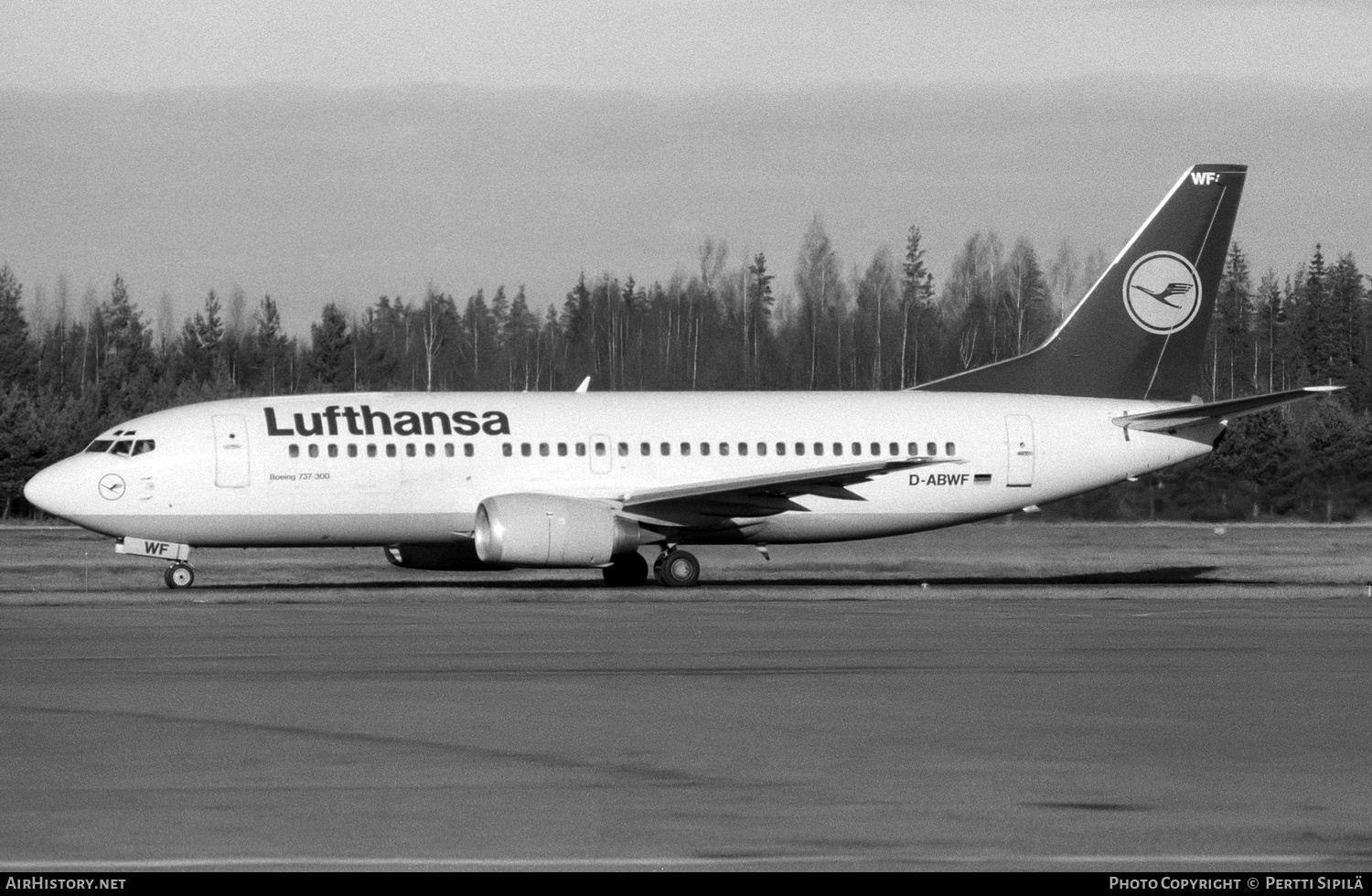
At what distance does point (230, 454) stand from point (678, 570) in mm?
7180

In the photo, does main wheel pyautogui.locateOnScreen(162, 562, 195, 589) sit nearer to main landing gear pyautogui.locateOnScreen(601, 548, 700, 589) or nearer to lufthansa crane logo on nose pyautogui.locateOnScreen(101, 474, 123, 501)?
lufthansa crane logo on nose pyautogui.locateOnScreen(101, 474, 123, 501)

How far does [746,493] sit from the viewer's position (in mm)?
29172

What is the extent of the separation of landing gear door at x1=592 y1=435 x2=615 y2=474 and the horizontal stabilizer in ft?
29.0

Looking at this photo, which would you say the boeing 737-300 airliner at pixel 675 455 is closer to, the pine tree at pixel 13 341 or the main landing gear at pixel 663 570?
the main landing gear at pixel 663 570

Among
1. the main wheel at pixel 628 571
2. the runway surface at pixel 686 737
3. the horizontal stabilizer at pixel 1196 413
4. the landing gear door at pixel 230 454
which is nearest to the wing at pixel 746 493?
the main wheel at pixel 628 571

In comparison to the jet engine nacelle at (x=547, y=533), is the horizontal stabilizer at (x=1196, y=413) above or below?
above

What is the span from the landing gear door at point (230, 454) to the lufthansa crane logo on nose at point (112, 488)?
1412 millimetres

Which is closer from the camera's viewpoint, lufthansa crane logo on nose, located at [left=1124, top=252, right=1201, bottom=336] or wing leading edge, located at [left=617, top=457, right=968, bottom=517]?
wing leading edge, located at [left=617, top=457, right=968, bottom=517]

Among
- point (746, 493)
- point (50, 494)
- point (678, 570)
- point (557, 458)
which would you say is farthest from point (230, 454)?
point (746, 493)

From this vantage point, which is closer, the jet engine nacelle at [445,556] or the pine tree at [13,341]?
the jet engine nacelle at [445,556]

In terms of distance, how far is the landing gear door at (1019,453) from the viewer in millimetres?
31719

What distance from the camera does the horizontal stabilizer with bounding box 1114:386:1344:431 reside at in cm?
2928

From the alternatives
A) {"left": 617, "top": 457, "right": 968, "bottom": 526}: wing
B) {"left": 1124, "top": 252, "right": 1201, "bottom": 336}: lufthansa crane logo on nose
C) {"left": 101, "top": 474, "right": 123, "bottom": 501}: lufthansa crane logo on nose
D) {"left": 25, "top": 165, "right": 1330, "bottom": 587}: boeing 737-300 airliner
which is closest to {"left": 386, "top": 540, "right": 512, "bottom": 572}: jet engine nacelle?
{"left": 25, "top": 165, "right": 1330, "bottom": 587}: boeing 737-300 airliner

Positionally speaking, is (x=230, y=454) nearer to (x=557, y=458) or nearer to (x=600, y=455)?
(x=557, y=458)
